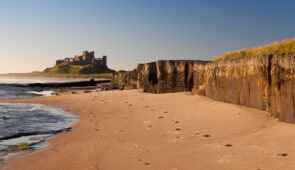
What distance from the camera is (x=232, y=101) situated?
258 inches

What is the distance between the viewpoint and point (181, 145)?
4160mm

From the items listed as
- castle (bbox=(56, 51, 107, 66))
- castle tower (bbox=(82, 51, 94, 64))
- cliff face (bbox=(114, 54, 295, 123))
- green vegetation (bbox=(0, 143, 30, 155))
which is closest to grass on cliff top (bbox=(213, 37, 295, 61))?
cliff face (bbox=(114, 54, 295, 123))

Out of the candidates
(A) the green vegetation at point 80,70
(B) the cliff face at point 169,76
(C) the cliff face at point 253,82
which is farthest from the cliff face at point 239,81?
(A) the green vegetation at point 80,70

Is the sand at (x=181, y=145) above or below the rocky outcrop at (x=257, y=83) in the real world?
below

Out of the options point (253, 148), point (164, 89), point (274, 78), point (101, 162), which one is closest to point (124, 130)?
point (101, 162)

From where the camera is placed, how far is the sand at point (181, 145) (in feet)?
10.9

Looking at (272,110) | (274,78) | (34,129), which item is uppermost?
(274,78)

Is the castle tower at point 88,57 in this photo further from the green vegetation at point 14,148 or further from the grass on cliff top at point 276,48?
the green vegetation at point 14,148

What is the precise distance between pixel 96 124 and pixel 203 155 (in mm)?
4107

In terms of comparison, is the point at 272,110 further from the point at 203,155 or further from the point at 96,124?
the point at 96,124

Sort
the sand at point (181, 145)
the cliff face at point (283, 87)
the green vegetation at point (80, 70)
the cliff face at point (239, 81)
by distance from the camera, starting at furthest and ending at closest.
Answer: the green vegetation at point (80, 70)
the cliff face at point (239, 81)
the cliff face at point (283, 87)
the sand at point (181, 145)

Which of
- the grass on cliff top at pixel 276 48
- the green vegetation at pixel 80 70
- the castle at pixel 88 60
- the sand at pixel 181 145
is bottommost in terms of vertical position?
the sand at pixel 181 145

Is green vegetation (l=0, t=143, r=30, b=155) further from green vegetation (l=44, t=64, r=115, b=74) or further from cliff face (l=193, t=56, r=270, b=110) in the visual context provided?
green vegetation (l=44, t=64, r=115, b=74)

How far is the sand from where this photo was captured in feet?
10.9
